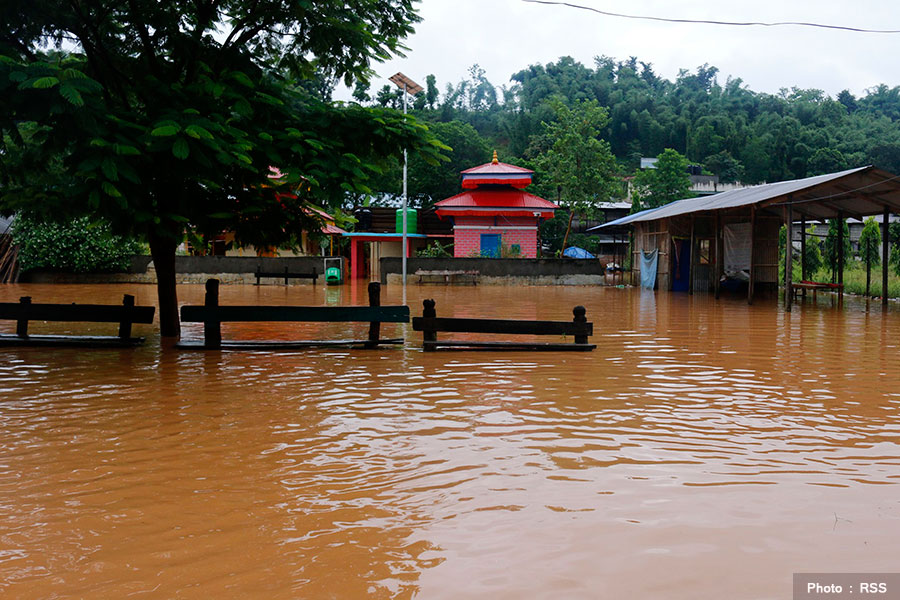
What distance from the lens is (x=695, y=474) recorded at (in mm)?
4895

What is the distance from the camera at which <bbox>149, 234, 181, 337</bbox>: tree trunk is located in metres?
11.5

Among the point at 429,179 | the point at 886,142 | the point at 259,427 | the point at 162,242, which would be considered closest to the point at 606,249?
the point at 429,179

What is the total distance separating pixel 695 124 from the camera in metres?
80.7

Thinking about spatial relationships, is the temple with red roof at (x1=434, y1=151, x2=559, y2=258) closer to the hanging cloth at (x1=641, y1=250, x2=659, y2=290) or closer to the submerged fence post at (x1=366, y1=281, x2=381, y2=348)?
the hanging cloth at (x1=641, y1=250, x2=659, y2=290)

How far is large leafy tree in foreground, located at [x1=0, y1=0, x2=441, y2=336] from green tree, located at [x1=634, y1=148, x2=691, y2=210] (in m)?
41.4

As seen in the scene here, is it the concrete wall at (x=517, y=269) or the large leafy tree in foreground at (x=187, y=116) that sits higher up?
the large leafy tree in foreground at (x=187, y=116)

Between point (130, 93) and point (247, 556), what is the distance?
30.6 feet

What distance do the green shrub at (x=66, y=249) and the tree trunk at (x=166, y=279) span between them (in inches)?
791

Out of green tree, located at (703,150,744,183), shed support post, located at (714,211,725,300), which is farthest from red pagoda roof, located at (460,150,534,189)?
green tree, located at (703,150,744,183)

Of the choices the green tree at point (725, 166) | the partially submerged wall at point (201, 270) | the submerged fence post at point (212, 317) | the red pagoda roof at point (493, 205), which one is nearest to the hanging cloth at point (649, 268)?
the red pagoda roof at point (493, 205)

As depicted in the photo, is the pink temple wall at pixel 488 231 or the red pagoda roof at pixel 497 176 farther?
the pink temple wall at pixel 488 231

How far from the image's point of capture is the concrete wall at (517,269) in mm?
32812

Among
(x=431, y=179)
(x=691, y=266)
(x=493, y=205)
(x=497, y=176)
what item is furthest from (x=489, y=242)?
(x=691, y=266)

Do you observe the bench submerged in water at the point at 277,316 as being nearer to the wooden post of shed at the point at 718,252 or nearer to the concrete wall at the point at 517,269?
the wooden post of shed at the point at 718,252
